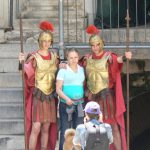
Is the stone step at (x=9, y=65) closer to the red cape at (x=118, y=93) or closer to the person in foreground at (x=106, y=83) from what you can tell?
the person in foreground at (x=106, y=83)

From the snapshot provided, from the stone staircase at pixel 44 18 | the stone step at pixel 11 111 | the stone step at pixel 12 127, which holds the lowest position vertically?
the stone step at pixel 12 127

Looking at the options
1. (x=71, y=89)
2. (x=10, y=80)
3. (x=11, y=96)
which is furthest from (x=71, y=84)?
(x=10, y=80)

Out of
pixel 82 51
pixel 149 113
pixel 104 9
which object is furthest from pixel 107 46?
pixel 149 113

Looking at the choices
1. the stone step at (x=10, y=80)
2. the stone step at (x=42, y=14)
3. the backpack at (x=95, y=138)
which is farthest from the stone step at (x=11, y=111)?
the stone step at (x=42, y=14)

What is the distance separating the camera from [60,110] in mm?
Result: 9695

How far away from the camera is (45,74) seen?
968 cm

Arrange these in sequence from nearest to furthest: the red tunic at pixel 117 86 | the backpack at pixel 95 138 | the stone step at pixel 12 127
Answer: the backpack at pixel 95 138 < the red tunic at pixel 117 86 < the stone step at pixel 12 127

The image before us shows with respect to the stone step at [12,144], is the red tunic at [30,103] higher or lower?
higher

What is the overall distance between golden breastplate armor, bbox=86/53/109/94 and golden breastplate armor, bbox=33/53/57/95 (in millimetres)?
431

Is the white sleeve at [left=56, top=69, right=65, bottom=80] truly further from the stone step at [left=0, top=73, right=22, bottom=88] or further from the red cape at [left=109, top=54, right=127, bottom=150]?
the stone step at [left=0, top=73, right=22, bottom=88]

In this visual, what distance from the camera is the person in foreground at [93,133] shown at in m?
8.23

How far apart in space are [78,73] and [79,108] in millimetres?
422

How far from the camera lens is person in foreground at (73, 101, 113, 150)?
27.0 ft

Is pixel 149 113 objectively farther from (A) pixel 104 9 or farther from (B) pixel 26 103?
(B) pixel 26 103
